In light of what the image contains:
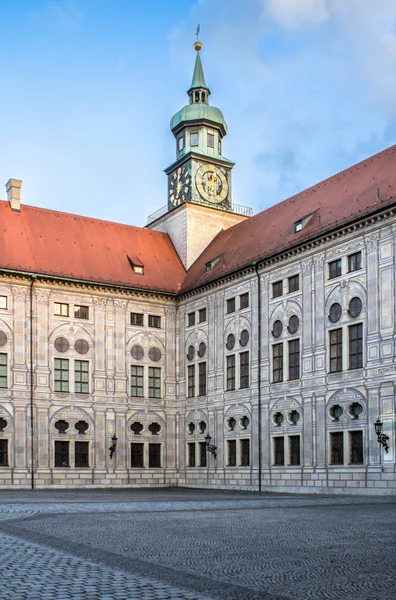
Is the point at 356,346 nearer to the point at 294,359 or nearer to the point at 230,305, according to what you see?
the point at 294,359

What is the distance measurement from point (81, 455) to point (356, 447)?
1870 centimetres

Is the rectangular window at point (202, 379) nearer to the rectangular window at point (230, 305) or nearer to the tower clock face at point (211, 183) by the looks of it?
the rectangular window at point (230, 305)

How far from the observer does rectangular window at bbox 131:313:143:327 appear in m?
52.8

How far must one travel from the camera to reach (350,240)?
40188mm

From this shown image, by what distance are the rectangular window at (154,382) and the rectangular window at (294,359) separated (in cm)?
1245

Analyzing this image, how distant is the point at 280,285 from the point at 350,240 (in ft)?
20.5

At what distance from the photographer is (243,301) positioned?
48.1m

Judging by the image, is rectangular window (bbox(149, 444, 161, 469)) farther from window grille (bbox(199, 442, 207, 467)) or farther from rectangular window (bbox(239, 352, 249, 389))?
rectangular window (bbox(239, 352, 249, 389))

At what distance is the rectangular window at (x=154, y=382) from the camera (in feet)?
173

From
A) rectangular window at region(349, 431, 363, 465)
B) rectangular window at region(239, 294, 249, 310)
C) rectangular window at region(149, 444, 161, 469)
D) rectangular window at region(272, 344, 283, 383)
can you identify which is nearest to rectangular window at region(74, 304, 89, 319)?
rectangular window at region(149, 444, 161, 469)

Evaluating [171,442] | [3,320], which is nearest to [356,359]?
[171,442]

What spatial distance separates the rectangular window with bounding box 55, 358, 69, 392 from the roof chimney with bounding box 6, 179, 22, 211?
37.7ft

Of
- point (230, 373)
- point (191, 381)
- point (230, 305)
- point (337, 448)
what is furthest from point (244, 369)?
point (337, 448)

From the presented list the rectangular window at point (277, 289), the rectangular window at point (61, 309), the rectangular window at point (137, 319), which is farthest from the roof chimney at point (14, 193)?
the rectangular window at point (277, 289)
